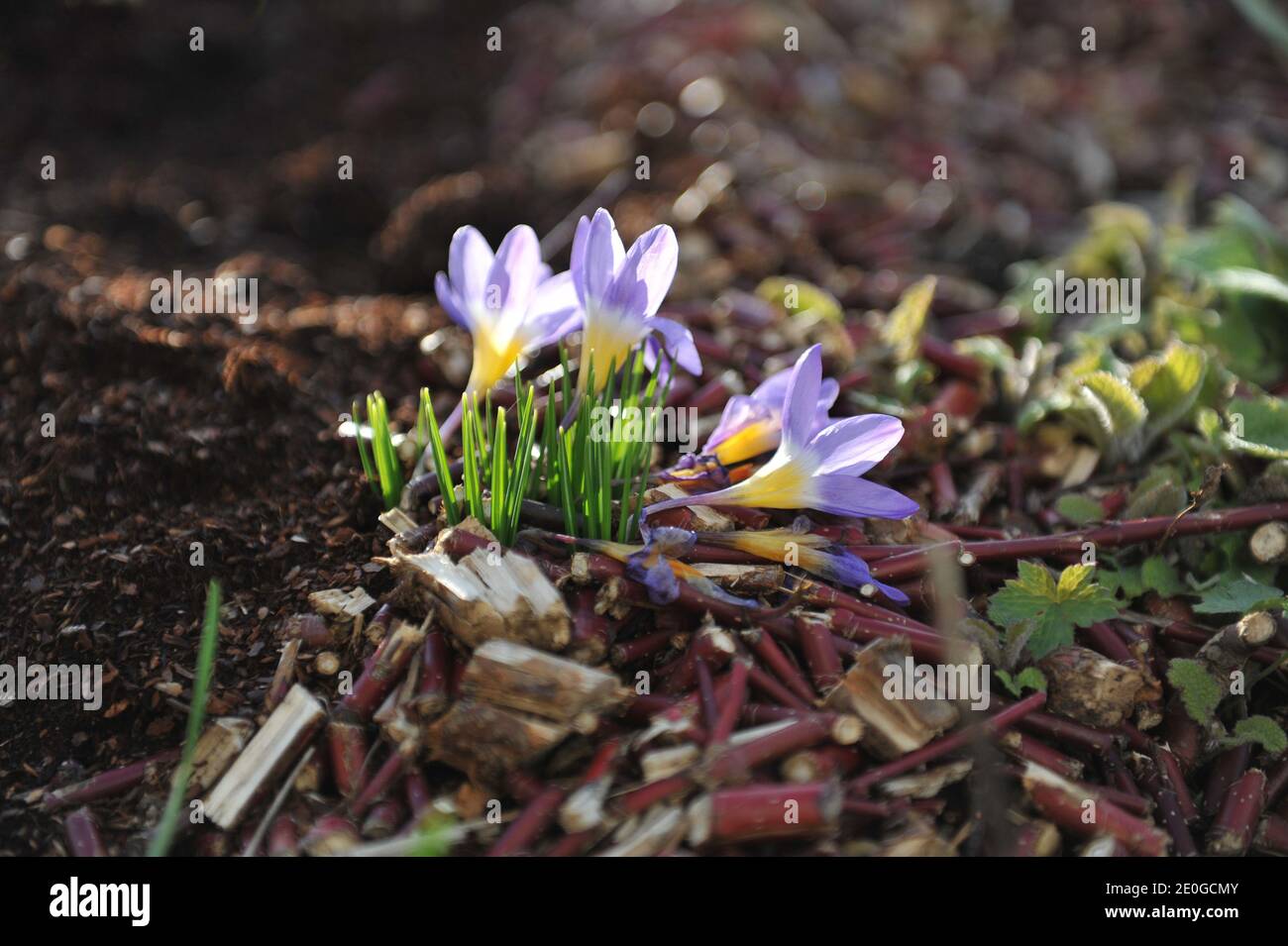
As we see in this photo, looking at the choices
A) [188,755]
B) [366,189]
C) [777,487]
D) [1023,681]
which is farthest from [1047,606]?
[366,189]

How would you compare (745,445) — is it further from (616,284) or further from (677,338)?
(616,284)

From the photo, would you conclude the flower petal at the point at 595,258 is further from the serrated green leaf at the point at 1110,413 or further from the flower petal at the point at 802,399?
the serrated green leaf at the point at 1110,413

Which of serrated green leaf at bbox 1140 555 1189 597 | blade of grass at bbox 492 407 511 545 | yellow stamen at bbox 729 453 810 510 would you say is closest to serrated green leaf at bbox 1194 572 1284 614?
serrated green leaf at bbox 1140 555 1189 597

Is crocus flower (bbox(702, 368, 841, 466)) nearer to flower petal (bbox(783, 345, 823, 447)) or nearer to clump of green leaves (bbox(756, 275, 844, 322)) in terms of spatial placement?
flower petal (bbox(783, 345, 823, 447))

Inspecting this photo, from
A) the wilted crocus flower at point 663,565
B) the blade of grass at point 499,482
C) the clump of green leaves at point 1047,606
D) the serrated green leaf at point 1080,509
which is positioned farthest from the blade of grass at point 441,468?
the serrated green leaf at point 1080,509

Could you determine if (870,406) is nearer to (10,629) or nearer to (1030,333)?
(1030,333)

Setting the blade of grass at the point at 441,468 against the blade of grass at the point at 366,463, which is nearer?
the blade of grass at the point at 441,468
